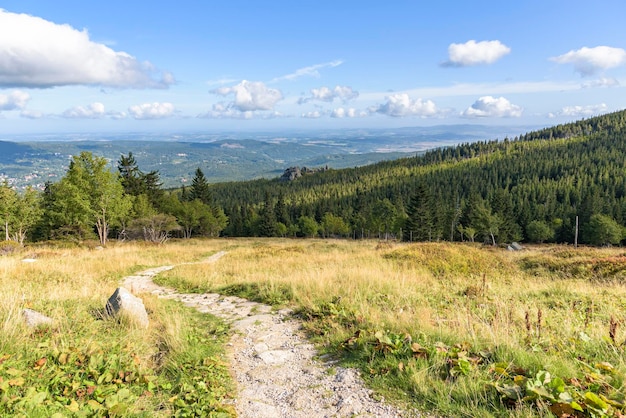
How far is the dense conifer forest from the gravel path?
33.9 m

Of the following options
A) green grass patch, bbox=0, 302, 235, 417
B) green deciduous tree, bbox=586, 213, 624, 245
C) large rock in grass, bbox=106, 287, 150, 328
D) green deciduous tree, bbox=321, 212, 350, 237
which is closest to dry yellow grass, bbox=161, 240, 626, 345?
green grass patch, bbox=0, 302, 235, 417

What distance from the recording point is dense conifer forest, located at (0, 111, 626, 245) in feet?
133

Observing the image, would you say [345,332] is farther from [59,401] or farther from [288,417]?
[59,401]

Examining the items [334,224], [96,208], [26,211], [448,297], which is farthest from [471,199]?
[26,211]

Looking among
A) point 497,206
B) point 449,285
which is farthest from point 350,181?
point 449,285

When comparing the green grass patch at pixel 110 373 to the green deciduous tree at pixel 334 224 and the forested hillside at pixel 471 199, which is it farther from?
the green deciduous tree at pixel 334 224

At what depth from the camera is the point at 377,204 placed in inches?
4038

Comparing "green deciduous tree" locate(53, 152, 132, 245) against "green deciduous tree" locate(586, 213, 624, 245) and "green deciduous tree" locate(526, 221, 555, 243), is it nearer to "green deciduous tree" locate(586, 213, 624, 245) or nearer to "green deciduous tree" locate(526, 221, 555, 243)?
"green deciduous tree" locate(526, 221, 555, 243)

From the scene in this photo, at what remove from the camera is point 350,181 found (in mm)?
178000

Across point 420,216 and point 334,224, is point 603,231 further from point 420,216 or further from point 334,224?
point 334,224

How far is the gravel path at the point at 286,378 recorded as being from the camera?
4051 mm

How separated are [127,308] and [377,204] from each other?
325ft

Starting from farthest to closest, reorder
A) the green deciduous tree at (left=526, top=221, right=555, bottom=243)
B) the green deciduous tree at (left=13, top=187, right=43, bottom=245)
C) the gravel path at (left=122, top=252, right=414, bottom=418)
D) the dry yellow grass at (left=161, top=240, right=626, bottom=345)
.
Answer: the green deciduous tree at (left=526, top=221, right=555, bottom=243) → the green deciduous tree at (left=13, top=187, right=43, bottom=245) → the dry yellow grass at (left=161, top=240, right=626, bottom=345) → the gravel path at (left=122, top=252, right=414, bottom=418)

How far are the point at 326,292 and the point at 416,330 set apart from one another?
3600 millimetres
